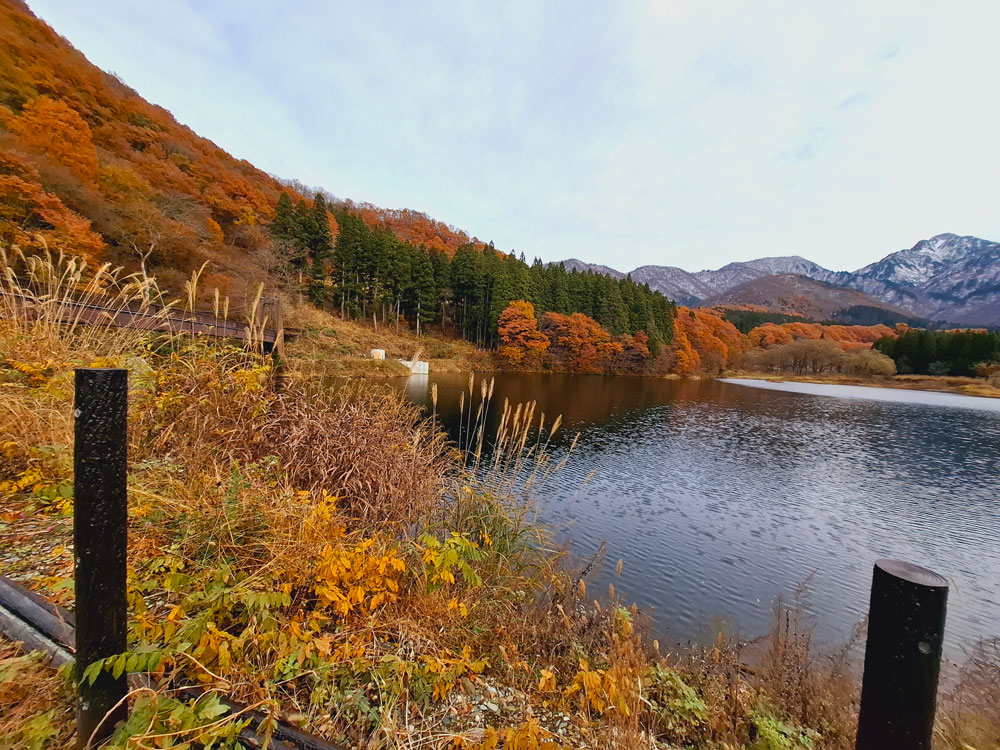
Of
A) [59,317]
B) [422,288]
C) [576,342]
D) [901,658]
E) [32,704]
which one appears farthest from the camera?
[576,342]

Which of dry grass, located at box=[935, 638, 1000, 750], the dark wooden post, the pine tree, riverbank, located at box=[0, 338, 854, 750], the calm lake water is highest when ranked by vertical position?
the pine tree

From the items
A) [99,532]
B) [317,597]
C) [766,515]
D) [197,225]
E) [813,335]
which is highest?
[813,335]

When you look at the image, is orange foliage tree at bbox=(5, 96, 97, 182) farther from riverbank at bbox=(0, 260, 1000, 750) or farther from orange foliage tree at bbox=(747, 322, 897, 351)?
orange foliage tree at bbox=(747, 322, 897, 351)

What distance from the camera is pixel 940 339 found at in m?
62.8

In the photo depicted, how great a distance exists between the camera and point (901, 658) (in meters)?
1.10

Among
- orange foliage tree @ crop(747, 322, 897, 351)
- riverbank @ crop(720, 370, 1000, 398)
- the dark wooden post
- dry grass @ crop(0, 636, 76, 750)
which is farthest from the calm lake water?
orange foliage tree @ crop(747, 322, 897, 351)

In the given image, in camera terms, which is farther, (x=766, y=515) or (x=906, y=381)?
(x=906, y=381)

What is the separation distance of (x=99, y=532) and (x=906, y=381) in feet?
281

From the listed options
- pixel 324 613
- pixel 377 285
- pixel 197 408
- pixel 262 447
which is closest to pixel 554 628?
pixel 324 613

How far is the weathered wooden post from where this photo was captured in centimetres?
115

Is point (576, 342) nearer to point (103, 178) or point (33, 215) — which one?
point (103, 178)

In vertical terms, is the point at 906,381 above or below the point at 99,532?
above

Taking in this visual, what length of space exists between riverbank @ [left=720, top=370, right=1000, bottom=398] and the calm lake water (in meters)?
44.5

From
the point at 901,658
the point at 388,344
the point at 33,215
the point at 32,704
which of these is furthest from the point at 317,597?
the point at 388,344
